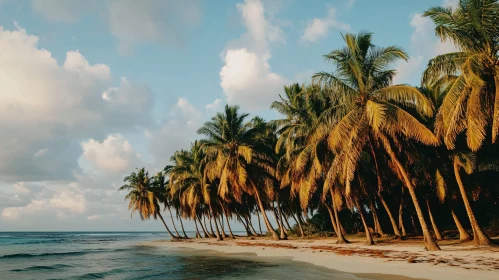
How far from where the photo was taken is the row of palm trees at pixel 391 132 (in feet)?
45.1

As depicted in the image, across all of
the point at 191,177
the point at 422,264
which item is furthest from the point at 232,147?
the point at 422,264

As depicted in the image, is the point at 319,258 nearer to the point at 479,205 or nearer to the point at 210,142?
the point at 479,205

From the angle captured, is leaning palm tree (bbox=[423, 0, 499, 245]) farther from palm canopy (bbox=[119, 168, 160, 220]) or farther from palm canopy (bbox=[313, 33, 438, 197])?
palm canopy (bbox=[119, 168, 160, 220])

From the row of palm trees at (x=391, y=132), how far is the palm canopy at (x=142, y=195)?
22363 mm

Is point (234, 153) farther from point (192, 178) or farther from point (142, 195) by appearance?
point (142, 195)

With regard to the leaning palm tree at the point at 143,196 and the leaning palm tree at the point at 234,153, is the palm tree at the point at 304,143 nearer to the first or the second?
the leaning palm tree at the point at 234,153

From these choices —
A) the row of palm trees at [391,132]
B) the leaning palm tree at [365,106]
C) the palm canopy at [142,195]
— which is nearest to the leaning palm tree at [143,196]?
the palm canopy at [142,195]

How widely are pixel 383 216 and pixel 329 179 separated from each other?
18.4 metres

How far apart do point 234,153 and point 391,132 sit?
18144mm

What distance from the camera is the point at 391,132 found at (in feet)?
55.9

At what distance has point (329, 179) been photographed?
20078 millimetres

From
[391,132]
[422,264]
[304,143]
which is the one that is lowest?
[422,264]

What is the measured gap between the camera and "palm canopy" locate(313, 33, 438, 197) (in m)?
16.8

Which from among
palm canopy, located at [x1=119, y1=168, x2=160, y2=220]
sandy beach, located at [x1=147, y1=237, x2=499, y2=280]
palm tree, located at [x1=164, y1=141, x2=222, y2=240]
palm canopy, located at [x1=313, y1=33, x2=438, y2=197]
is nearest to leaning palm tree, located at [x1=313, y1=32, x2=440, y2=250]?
palm canopy, located at [x1=313, y1=33, x2=438, y2=197]
